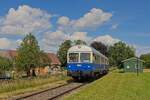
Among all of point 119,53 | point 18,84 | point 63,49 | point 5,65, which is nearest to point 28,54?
point 5,65

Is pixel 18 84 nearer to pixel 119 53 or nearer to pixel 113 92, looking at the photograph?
pixel 113 92

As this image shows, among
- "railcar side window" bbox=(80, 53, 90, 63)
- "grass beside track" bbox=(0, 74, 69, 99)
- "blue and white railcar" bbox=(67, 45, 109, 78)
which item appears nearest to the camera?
"grass beside track" bbox=(0, 74, 69, 99)

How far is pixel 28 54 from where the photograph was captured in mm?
69625

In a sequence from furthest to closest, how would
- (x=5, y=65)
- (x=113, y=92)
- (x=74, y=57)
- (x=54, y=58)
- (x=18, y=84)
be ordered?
(x=54, y=58) < (x=5, y=65) < (x=74, y=57) < (x=18, y=84) < (x=113, y=92)

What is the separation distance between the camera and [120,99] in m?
17.2

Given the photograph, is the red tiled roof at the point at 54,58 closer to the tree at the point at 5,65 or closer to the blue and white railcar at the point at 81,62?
the tree at the point at 5,65

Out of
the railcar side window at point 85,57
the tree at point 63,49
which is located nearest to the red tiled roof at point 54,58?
the tree at point 63,49

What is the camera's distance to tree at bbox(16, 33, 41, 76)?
226ft

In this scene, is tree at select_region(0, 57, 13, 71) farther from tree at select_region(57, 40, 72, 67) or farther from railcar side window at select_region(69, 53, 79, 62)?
railcar side window at select_region(69, 53, 79, 62)

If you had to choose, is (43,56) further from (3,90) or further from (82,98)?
(82,98)

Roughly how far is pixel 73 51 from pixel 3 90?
11.4 metres

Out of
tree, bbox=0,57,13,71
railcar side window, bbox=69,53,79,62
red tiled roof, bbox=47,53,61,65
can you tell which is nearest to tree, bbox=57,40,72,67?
red tiled roof, bbox=47,53,61,65

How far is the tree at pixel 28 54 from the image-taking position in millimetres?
68938

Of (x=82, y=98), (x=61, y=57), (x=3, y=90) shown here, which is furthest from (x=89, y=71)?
(x=61, y=57)
